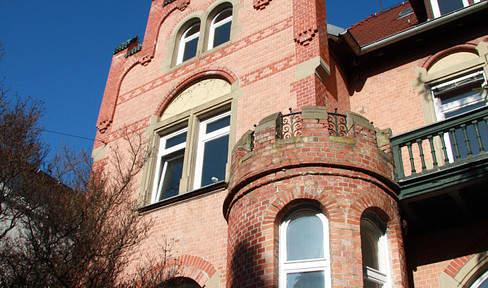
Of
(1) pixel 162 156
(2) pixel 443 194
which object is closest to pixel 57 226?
(1) pixel 162 156

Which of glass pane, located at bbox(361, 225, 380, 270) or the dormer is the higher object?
the dormer

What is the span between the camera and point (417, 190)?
8.16 m

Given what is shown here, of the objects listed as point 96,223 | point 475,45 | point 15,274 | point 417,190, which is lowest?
point 15,274

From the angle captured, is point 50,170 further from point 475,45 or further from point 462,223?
point 475,45

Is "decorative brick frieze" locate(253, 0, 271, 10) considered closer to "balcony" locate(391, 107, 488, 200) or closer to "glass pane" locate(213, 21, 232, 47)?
"glass pane" locate(213, 21, 232, 47)

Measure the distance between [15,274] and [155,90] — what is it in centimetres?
680

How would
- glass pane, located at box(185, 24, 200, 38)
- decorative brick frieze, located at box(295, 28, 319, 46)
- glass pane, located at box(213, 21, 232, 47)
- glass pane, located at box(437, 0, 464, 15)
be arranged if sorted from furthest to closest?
glass pane, located at box(185, 24, 200, 38) < glass pane, located at box(213, 21, 232, 47) < glass pane, located at box(437, 0, 464, 15) < decorative brick frieze, located at box(295, 28, 319, 46)

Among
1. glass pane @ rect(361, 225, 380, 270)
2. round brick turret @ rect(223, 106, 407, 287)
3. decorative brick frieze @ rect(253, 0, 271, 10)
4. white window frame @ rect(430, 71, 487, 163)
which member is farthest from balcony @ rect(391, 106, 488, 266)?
decorative brick frieze @ rect(253, 0, 271, 10)

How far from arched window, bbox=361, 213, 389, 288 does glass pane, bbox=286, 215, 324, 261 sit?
0.68 meters

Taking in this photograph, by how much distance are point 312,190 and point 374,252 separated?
1318 mm

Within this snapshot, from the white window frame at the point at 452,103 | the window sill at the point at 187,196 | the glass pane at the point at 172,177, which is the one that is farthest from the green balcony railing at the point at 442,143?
the glass pane at the point at 172,177

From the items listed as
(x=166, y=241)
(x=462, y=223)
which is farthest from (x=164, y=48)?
(x=462, y=223)

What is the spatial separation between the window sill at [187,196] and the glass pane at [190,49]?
15.1 ft

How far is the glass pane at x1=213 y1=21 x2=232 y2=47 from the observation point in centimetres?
1350
